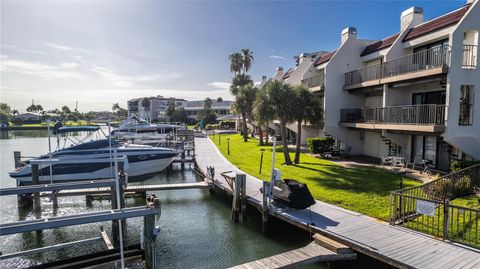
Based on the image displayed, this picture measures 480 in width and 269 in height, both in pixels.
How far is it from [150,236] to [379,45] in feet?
69.1

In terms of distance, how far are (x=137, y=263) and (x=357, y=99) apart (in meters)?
20.8

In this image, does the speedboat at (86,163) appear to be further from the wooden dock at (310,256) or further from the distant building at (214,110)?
the distant building at (214,110)

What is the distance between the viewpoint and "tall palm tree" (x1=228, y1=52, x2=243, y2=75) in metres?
56.4

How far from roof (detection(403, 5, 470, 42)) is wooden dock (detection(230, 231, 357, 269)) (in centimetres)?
1397

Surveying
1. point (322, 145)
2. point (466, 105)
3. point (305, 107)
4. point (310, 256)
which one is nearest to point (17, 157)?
point (305, 107)

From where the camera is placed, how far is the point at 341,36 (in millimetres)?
24922

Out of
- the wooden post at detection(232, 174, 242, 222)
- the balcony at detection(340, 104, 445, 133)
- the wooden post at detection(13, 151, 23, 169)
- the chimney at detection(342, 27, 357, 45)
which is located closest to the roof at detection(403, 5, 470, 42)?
the balcony at detection(340, 104, 445, 133)

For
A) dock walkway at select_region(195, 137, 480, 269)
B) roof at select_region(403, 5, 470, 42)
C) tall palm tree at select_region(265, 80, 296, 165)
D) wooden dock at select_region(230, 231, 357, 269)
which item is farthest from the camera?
tall palm tree at select_region(265, 80, 296, 165)

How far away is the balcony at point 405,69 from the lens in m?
15.2

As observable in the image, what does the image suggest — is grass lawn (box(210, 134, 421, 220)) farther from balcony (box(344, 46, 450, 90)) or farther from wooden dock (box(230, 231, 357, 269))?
balcony (box(344, 46, 450, 90))

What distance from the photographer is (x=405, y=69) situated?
60.2 feet

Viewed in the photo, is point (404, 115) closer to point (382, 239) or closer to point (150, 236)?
point (382, 239)

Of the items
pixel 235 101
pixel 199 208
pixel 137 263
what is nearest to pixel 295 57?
pixel 235 101

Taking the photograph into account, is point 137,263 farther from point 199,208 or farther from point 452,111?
point 452,111
